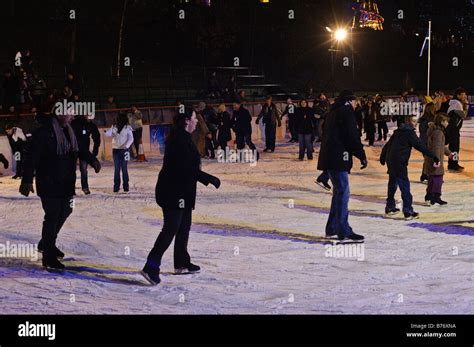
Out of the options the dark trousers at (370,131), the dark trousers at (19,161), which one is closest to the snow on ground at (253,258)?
the dark trousers at (19,161)

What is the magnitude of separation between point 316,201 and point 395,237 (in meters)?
3.27

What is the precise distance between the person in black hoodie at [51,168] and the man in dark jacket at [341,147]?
2882 mm

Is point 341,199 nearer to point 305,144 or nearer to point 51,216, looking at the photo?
point 51,216

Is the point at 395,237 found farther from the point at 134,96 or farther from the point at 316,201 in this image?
the point at 134,96

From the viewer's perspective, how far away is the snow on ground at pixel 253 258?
7320 mm

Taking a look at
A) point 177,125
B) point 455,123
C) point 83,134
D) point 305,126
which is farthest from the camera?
point 305,126

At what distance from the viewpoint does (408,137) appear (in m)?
11.4

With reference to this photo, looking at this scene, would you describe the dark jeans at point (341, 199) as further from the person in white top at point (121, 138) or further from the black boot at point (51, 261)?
the person in white top at point (121, 138)

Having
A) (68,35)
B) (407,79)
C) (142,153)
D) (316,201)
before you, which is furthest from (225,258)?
(407,79)

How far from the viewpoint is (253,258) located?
30.4ft

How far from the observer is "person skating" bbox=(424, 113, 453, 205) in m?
12.6

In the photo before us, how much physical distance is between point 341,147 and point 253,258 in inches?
63.6

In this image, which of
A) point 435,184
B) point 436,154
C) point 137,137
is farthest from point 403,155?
point 137,137

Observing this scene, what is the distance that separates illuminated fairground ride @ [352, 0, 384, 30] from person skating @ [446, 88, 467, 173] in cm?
3076
